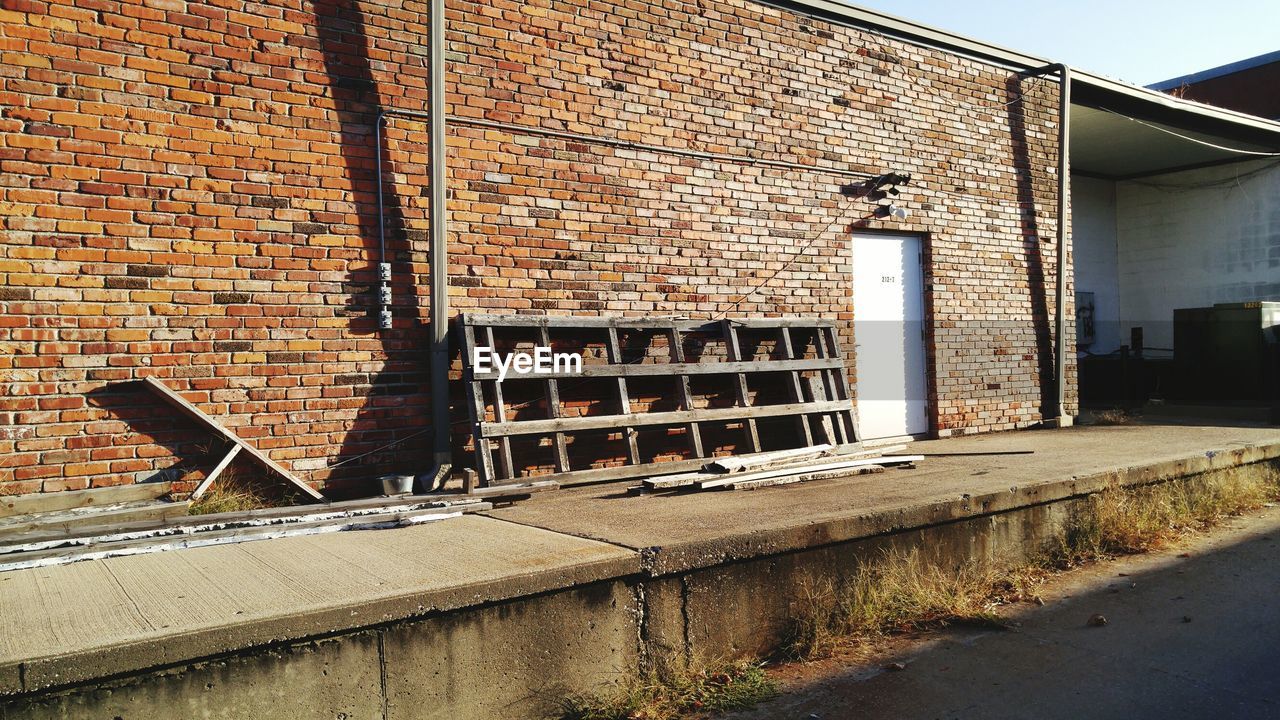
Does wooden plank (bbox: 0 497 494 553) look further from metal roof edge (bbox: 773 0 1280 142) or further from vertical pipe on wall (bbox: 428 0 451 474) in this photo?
metal roof edge (bbox: 773 0 1280 142)

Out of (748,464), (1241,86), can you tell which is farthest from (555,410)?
(1241,86)

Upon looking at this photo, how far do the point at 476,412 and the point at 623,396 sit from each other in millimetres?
1231

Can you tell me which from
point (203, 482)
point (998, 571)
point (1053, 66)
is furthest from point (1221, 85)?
point (203, 482)

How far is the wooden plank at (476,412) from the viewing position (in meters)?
5.89

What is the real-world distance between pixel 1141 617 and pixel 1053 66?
7422 mm

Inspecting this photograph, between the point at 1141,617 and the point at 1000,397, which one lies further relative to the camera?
the point at 1000,397

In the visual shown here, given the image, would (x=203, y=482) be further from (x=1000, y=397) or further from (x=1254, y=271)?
(x=1254, y=271)

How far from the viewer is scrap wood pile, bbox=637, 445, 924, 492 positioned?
19.2 feet

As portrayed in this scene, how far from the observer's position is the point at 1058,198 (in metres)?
9.99

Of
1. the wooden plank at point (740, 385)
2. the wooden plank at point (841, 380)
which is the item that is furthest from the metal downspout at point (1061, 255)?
the wooden plank at point (740, 385)

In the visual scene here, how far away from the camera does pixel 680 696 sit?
3555mm

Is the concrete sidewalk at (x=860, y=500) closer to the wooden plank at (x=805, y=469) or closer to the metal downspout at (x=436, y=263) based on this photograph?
the wooden plank at (x=805, y=469)

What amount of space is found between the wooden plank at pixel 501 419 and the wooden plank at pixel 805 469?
52.8 inches

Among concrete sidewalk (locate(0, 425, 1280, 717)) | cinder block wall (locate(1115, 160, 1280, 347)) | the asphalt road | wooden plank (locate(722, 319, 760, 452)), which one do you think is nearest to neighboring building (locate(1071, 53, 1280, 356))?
cinder block wall (locate(1115, 160, 1280, 347))
